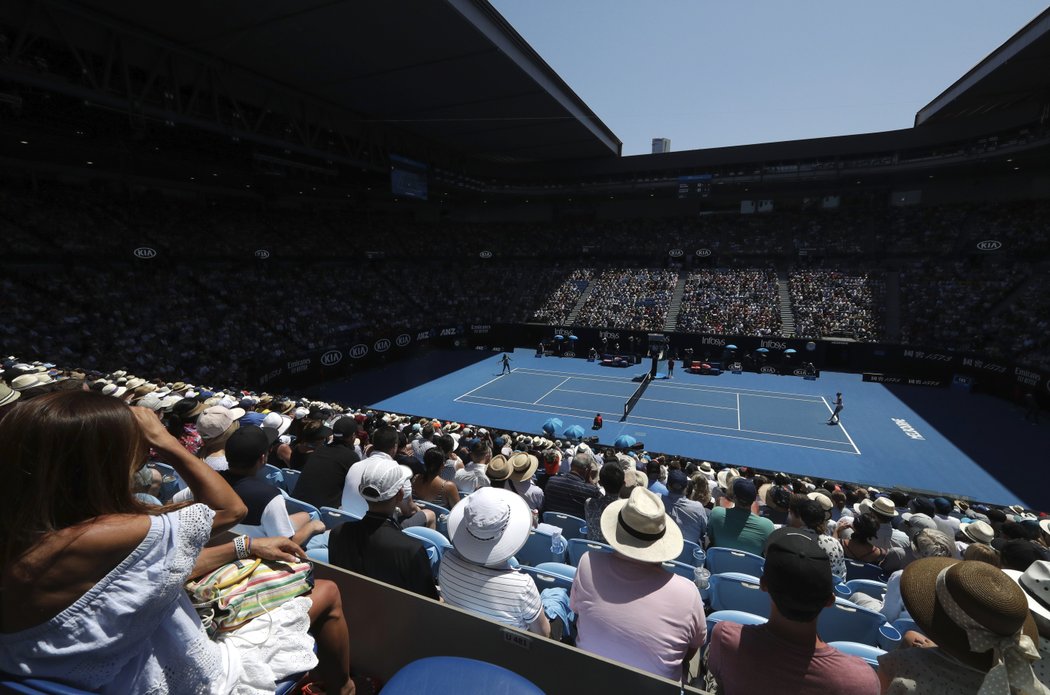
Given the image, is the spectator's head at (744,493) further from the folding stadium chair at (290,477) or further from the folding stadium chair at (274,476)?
the folding stadium chair at (274,476)

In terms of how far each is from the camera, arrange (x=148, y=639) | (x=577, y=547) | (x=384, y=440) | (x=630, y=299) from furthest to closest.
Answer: (x=630, y=299)
(x=384, y=440)
(x=577, y=547)
(x=148, y=639)

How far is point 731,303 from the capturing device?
125 feet

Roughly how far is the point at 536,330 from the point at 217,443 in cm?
3428

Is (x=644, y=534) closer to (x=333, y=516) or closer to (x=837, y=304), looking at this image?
(x=333, y=516)

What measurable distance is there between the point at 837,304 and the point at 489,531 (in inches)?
1565

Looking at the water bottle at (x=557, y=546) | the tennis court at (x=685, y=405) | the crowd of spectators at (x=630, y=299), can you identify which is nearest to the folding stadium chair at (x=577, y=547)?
the water bottle at (x=557, y=546)

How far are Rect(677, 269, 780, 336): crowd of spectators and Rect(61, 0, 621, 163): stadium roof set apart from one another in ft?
53.4

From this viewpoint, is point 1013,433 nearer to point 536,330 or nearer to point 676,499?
point 676,499

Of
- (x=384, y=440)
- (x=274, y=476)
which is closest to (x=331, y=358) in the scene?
(x=274, y=476)

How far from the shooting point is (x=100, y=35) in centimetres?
1873

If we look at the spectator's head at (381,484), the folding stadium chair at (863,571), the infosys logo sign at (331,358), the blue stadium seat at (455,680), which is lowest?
the infosys logo sign at (331,358)

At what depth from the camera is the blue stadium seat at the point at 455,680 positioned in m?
2.29

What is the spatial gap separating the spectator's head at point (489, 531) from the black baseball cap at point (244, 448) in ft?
6.89

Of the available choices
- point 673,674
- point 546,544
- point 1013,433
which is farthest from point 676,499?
point 1013,433
